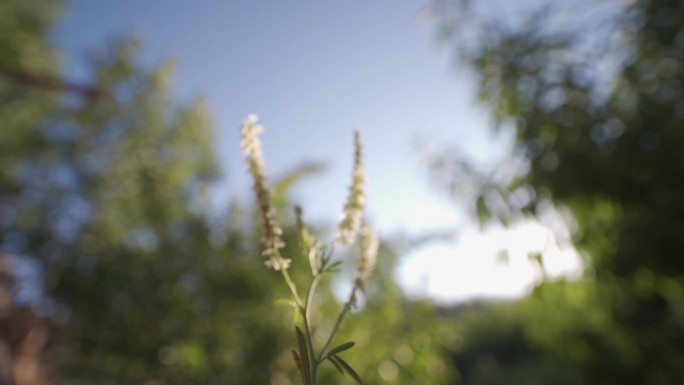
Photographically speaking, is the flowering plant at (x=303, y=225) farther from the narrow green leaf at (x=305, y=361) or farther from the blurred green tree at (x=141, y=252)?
the blurred green tree at (x=141, y=252)

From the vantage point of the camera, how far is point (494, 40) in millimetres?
2375

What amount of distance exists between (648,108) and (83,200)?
431 cm

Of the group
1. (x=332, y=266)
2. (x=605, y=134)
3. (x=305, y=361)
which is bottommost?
(x=305, y=361)

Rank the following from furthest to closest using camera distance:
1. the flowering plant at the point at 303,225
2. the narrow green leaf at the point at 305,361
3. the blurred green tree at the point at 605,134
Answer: the blurred green tree at the point at 605,134 < the flowering plant at the point at 303,225 < the narrow green leaf at the point at 305,361

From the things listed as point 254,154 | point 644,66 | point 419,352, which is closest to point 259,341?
point 419,352

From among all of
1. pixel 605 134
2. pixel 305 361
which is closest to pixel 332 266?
pixel 305 361

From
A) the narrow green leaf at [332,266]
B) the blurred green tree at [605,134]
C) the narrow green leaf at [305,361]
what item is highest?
the blurred green tree at [605,134]

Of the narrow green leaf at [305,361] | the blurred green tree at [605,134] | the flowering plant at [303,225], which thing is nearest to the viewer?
the narrow green leaf at [305,361]

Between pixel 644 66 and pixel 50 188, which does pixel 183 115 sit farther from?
pixel 644 66

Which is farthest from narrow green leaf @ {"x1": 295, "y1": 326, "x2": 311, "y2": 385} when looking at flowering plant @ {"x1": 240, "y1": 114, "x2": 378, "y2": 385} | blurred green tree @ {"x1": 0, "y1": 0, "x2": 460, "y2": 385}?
blurred green tree @ {"x1": 0, "y1": 0, "x2": 460, "y2": 385}

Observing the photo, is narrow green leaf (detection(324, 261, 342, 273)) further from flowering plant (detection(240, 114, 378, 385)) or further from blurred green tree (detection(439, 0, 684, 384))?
blurred green tree (detection(439, 0, 684, 384))

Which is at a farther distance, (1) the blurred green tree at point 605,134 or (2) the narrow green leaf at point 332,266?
(1) the blurred green tree at point 605,134

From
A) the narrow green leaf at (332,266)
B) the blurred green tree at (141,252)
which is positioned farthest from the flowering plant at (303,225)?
the blurred green tree at (141,252)

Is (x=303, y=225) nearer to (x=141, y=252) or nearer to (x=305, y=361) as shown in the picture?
(x=305, y=361)
